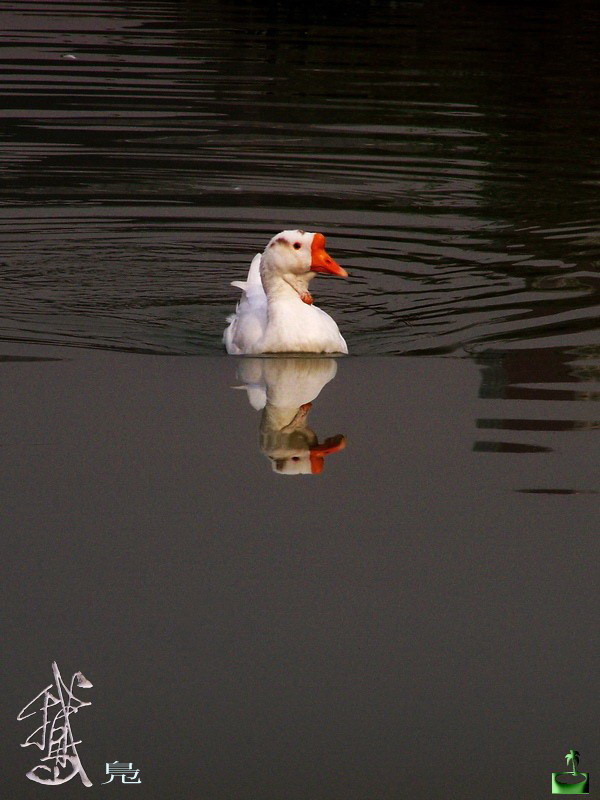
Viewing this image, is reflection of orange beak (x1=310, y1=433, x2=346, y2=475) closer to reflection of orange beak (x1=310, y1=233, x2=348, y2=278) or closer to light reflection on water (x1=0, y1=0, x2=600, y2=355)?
light reflection on water (x1=0, y1=0, x2=600, y2=355)

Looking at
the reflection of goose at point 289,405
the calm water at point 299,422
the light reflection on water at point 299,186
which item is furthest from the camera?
the light reflection on water at point 299,186

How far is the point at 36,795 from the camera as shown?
16.2 ft

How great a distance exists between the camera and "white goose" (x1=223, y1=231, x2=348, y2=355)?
9.93 meters

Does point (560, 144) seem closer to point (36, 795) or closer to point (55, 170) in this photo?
point (55, 170)

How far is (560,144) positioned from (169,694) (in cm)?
1520

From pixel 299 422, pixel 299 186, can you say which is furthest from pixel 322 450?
pixel 299 186

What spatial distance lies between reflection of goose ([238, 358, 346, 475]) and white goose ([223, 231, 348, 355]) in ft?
0.40

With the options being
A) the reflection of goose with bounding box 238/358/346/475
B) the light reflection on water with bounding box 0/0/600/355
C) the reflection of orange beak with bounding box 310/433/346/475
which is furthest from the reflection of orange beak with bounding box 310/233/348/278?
the reflection of orange beak with bounding box 310/433/346/475

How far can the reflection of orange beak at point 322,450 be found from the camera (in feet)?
25.7

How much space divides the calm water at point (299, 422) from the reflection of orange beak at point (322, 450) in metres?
0.03

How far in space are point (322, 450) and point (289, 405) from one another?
0.95m

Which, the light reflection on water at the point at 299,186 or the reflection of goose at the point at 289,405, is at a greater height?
the light reflection on water at the point at 299,186

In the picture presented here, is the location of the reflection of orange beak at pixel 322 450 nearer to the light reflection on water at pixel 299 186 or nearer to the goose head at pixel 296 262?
the light reflection on water at pixel 299 186

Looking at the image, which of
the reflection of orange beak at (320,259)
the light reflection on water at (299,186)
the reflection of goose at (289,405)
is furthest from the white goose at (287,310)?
the light reflection on water at (299,186)
